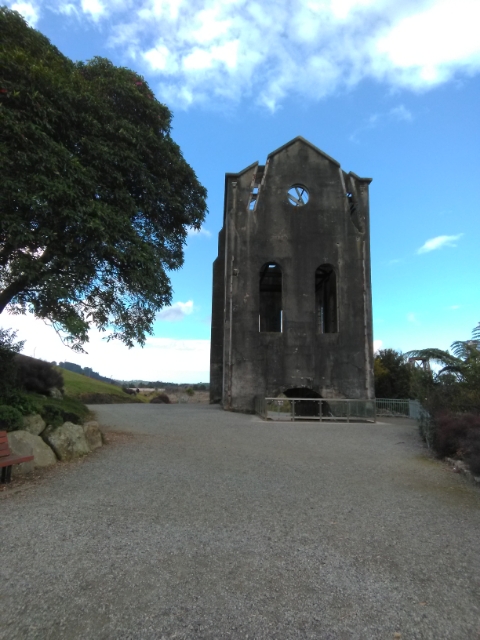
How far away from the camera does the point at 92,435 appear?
351 inches

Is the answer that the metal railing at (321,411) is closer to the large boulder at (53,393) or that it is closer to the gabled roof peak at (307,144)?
the large boulder at (53,393)

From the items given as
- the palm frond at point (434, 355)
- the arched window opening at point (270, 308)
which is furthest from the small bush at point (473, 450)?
the arched window opening at point (270, 308)

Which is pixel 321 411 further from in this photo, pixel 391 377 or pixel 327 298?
pixel 391 377

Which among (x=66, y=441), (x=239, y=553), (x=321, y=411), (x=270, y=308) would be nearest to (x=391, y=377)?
(x=270, y=308)

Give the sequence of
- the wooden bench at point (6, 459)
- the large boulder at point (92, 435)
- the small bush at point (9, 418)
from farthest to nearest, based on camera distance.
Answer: the large boulder at point (92, 435) < the small bush at point (9, 418) < the wooden bench at point (6, 459)

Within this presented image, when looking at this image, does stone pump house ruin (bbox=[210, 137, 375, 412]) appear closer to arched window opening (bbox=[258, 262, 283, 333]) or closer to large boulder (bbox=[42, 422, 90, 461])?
arched window opening (bbox=[258, 262, 283, 333])

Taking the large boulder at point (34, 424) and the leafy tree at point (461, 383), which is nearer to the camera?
the large boulder at point (34, 424)

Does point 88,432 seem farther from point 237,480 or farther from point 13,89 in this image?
point 13,89

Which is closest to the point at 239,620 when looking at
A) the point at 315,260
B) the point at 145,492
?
the point at 145,492

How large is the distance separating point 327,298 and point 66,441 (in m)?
20.1

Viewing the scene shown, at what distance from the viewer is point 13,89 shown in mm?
7797

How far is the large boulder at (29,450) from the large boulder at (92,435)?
4.43ft

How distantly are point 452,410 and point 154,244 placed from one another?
8.91m

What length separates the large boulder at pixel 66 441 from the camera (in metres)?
7.62
